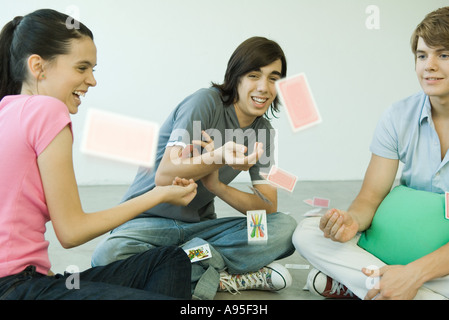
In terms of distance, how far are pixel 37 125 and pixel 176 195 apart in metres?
0.45

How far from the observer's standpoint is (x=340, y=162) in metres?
4.36

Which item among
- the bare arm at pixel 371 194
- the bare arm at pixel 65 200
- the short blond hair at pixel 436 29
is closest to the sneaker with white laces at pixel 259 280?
the bare arm at pixel 371 194

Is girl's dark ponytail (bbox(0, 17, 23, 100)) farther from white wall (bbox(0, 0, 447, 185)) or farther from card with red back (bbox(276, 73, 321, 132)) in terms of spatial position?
white wall (bbox(0, 0, 447, 185))

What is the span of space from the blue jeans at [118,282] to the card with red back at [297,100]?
80 centimetres

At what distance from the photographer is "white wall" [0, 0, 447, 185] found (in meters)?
4.12

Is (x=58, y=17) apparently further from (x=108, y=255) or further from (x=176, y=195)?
(x=108, y=255)

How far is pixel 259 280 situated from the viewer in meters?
1.87

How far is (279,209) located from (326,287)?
5.18 feet

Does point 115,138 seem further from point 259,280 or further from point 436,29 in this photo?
point 436,29

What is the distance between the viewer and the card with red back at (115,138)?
1580 mm

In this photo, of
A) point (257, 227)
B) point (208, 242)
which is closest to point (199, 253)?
point (208, 242)

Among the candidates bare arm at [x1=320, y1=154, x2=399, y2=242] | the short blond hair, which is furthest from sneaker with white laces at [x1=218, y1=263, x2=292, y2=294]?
the short blond hair

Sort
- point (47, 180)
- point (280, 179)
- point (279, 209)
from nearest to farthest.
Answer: point (47, 180), point (280, 179), point (279, 209)

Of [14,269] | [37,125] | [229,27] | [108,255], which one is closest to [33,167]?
[37,125]
